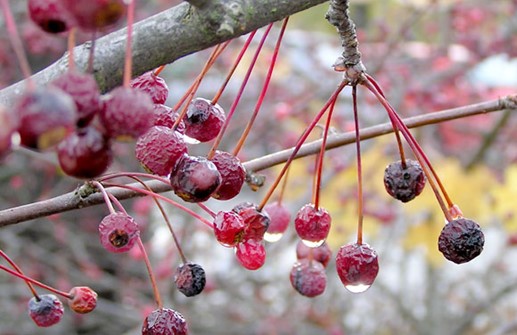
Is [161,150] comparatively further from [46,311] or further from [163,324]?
[46,311]

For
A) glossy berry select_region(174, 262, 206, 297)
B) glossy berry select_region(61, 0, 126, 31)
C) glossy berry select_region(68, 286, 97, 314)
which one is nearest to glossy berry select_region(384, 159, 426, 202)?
glossy berry select_region(174, 262, 206, 297)

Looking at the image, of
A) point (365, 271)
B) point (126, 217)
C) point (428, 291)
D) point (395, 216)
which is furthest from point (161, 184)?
point (428, 291)

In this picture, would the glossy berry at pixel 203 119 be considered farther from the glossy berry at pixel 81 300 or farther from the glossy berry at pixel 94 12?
the glossy berry at pixel 94 12

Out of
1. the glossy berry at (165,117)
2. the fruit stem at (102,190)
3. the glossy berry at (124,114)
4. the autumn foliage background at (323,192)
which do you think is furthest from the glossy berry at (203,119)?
the autumn foliage background at (323,192)

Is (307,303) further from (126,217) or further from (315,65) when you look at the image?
(126,217)

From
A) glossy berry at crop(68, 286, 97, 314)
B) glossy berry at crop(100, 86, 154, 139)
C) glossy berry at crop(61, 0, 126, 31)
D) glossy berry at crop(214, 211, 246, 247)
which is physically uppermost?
glossy berry at crop(214, 211, 246, 247)

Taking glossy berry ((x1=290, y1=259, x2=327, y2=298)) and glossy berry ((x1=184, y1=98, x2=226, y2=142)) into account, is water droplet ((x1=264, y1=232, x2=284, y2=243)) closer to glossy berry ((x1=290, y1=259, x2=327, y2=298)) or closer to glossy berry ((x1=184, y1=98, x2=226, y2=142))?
glossy berry ((x1=290, y1=259, x2=327, y2=298))

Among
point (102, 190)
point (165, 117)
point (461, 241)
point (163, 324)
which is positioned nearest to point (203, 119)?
point (165, 117)
